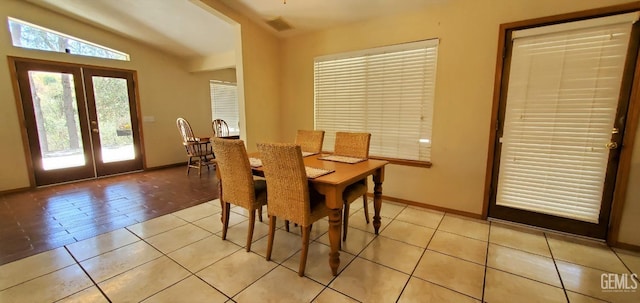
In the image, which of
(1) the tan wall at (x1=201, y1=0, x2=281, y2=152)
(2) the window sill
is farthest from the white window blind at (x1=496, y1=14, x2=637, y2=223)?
(1) the tan wall at (x1=201, y1=0, x2=281, y2=152)

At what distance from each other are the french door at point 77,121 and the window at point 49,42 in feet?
0.82

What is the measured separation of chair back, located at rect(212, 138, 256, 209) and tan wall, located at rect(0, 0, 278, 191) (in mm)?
1518

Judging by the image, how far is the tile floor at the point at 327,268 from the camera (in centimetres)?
166

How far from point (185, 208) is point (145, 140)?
2820 mm

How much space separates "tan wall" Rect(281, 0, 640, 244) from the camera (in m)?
2.53

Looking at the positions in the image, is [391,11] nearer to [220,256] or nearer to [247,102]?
[247,102]

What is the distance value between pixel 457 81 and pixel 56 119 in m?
5.93

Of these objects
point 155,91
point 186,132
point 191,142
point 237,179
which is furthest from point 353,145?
point 155,91

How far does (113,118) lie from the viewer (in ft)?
15.4

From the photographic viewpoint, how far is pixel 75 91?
4.20 metres

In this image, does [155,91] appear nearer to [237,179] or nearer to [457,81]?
[237,179]

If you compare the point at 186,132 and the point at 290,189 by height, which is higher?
the point at 186,132

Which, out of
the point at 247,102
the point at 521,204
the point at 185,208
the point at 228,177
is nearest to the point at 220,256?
the point at 228,177

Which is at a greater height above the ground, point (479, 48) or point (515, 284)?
point (479, 48)
